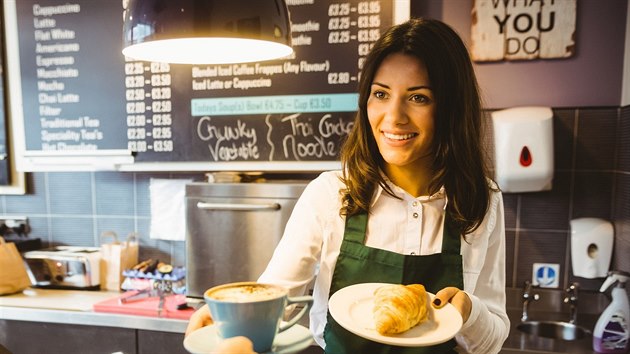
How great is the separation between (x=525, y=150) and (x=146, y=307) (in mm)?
2118

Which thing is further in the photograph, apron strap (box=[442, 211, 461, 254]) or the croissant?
apron strap (box=[442, 211, 461, 254])

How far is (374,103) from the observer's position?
127 centimetres

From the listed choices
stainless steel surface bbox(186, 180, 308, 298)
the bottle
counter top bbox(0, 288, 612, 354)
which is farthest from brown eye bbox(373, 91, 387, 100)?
the bottle

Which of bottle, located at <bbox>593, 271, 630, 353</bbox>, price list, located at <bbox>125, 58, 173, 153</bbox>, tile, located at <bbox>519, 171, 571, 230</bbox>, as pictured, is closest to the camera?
bottle, located at <bbox>593, 271, 630, 353</bbox>

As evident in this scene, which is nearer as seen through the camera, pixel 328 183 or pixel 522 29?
pixel 328 183

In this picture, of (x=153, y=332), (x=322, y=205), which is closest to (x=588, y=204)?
(x=322, y=205)

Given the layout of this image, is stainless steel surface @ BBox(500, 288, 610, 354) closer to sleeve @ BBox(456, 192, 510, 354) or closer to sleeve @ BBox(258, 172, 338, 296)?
sleeve @ BBox(456, 192, 510, 354)

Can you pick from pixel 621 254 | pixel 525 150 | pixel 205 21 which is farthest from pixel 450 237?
pixel 621 254

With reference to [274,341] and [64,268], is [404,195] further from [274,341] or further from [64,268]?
[64,268]

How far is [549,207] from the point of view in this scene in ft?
8.14

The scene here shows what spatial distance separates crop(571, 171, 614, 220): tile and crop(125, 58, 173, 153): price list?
2290mm

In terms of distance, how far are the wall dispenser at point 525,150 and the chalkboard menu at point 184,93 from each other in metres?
0.81

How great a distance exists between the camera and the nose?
1.19 metres

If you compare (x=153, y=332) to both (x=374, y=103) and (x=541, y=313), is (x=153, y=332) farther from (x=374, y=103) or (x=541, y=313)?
(x=541, y=313)
